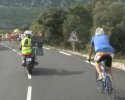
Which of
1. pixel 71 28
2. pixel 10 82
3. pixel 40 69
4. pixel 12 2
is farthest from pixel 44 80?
pixel 12 2

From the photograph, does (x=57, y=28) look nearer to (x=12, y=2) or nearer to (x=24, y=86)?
(x=24, y=86)

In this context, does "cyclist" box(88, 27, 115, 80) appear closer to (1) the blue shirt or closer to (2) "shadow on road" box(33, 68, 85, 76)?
(1) the blue shirt

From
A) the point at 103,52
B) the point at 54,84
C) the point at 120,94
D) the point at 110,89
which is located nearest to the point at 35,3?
the point at 54,84

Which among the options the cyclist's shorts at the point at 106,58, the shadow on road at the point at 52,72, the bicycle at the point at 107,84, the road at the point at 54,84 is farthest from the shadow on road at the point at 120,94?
the shadow on road at the point at 52,72

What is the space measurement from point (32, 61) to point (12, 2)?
130m

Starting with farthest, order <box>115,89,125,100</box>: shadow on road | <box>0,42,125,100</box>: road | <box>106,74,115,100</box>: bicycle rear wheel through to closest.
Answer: <box>0,42,125,100</box>: road → <box>115,89,125,100</box>: shadow on road → <box>106,74,115,100</box>: bicycle rear wheel

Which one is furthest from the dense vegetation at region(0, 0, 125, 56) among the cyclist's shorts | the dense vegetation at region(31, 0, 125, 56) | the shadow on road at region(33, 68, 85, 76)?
the cyclist's shorts

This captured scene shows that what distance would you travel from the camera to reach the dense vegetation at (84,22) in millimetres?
58188

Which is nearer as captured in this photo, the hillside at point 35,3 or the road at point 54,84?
the road at point 54,84

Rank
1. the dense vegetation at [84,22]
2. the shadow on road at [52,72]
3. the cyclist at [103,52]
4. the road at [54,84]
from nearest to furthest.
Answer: the cyclist at [103,52], the road at [54,84], the shadow on road at [52,72], the dense vegetation at [84,22]

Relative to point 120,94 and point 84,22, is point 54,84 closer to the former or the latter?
point 120,94

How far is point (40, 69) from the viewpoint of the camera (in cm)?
2011

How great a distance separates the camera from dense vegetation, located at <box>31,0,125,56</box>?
191 ft

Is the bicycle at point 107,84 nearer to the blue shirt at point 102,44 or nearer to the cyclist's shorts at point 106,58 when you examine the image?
the cyclist's shorts at point 106,58
